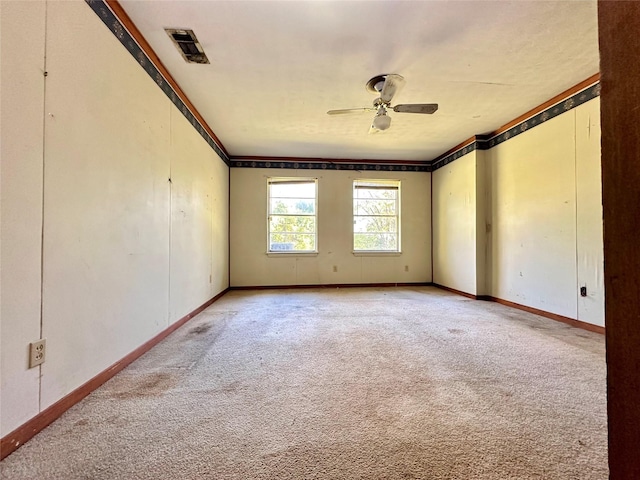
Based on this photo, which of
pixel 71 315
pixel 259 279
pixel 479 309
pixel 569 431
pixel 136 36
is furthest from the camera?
pixel 259 279

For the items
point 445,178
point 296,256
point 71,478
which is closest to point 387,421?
point 71,478

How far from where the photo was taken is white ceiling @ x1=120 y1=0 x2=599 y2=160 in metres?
1.90

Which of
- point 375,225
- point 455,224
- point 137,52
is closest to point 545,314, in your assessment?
point 455,224

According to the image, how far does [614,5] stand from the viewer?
48cm

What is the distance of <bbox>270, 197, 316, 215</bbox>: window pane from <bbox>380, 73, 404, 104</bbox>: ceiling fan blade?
9.68ft

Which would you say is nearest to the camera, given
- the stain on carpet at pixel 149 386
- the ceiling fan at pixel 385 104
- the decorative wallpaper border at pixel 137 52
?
the stain on carpet at pixel 149 386

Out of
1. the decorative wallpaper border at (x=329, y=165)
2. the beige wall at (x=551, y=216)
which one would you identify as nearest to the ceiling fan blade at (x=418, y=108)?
the beige wall at (x=551, y=216)

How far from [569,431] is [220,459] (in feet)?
5.04

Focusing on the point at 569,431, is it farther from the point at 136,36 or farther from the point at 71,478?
the point at 136,36

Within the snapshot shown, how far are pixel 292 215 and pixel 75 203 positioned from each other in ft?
13.2

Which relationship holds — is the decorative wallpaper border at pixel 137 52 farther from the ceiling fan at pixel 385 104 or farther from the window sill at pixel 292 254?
the window sill at pixel 292 254

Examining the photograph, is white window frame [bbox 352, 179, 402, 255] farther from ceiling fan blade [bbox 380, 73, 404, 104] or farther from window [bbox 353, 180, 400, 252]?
ceiling fan blade [bbox 380, 73, 404, 104]

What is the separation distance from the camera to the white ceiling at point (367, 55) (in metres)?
1.90

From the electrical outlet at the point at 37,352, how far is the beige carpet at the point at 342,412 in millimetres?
323
